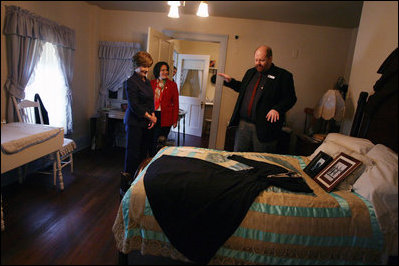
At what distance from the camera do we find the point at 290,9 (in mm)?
1504

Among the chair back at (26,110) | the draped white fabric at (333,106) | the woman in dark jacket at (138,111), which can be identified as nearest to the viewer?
the chair back at (26,110)

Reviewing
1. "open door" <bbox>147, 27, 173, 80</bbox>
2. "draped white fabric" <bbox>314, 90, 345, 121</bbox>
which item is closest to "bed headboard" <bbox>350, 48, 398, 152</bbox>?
"draped white fabric" <bbox>314, 90, 345, 121</bbox>

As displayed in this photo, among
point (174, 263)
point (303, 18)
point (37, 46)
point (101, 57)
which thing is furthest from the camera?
point (101, 57)

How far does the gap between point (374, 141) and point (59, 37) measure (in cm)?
177

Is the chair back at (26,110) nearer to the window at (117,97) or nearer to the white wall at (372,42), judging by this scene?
the window at (117,97)

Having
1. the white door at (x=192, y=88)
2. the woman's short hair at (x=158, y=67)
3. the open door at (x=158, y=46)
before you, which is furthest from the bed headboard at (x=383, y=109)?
the white door at (x=192, y=88)

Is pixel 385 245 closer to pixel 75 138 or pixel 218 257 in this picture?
pixel 218 257

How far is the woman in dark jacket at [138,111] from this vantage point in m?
1.91

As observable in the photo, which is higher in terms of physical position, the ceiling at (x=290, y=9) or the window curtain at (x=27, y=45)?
the ceiling at (x=290, y=9)

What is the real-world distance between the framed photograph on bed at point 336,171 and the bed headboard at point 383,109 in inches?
6.0

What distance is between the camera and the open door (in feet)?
8.56

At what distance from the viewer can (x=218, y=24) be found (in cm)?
291

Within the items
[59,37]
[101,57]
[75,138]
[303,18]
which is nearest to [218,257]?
[59,37]

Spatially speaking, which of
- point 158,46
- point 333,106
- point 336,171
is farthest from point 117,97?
point 336,171
